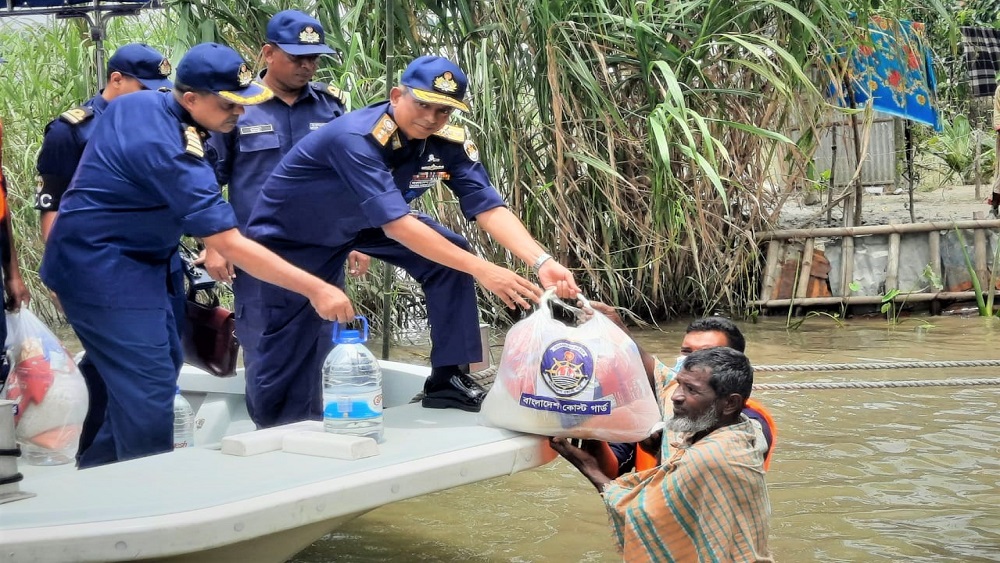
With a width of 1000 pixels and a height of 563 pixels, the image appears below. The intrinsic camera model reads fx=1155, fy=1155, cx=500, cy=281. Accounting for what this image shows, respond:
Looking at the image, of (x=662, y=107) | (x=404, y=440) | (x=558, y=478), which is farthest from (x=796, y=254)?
(x=404, y=440)

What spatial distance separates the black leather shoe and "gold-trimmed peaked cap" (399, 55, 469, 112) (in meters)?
0.87

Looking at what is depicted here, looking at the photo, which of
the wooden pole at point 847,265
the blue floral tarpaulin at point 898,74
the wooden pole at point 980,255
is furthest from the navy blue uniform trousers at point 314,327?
the wooden pole at point 980,255

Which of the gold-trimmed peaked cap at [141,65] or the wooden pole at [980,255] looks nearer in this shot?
the gold-trimmed peaked cap at [141,65]

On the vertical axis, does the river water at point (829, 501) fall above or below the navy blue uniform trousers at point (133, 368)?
below

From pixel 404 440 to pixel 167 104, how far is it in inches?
43.0

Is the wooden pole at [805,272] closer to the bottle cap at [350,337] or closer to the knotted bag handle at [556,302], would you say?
the knotted bag handle at [556,302]

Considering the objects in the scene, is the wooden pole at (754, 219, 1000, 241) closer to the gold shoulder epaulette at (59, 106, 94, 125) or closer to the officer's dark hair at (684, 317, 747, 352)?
the officer's dark hair at (684, 317, 747, 352)

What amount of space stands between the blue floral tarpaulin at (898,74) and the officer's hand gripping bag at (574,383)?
15.9 feet

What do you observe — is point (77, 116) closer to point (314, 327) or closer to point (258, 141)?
point (258, 141)

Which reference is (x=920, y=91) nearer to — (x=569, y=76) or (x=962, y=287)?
(x=962, y=287)

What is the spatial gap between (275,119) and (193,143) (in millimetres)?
985

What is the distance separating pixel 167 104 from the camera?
3062 mm

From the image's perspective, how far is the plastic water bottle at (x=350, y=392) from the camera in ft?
9.91

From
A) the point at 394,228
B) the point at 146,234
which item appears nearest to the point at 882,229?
the point at 394,228
